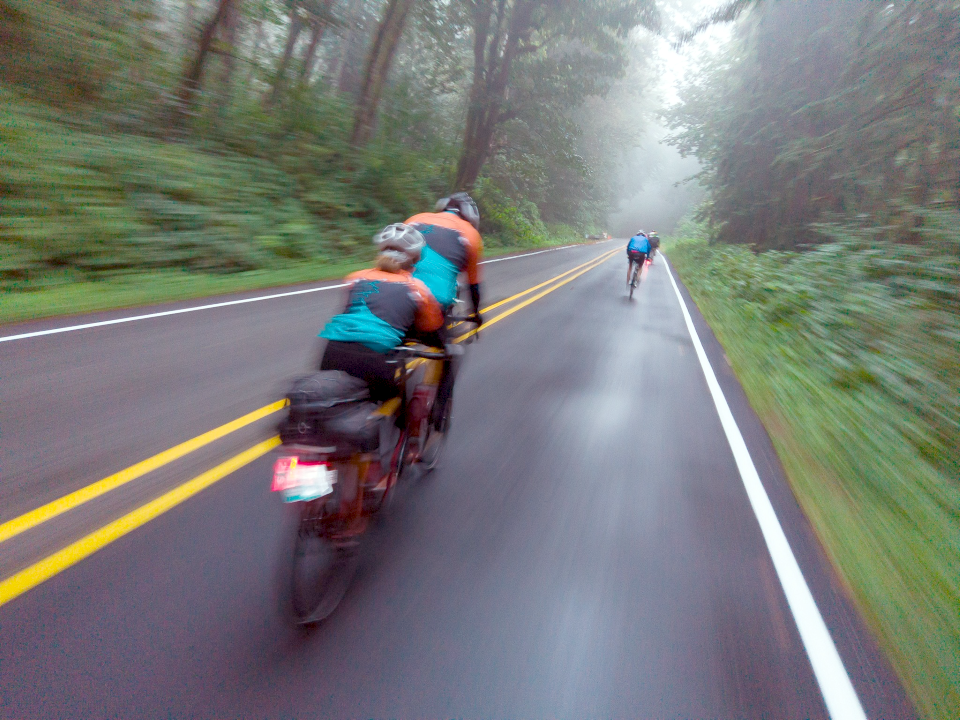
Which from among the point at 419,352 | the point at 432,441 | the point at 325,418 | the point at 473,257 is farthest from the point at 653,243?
the point at 325,418

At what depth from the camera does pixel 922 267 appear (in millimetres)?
8664

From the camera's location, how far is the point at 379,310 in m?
2.94

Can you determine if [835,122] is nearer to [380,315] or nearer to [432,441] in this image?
[432,441]

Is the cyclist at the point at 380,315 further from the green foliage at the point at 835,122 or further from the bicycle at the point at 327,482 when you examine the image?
the green foliage at the point at 835,122

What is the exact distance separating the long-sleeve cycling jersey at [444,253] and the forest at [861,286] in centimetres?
304

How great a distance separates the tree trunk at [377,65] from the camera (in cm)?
1866

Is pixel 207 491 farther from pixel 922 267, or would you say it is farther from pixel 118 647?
pixel 922 267

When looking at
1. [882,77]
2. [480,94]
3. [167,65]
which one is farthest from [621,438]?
[480,94]

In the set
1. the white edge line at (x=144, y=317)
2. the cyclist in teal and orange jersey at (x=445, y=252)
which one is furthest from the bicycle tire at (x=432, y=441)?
the white edge line at (x=144, y=317)

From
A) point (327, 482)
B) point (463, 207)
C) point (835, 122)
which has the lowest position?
point (327, 482)

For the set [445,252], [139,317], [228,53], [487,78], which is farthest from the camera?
[487,78]

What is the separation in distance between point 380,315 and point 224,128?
Answer: 15.1m

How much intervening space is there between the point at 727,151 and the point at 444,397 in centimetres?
2348

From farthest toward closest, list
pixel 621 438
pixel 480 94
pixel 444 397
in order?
pixel 480 94 → pixel 621 438 → pixel 444 397
